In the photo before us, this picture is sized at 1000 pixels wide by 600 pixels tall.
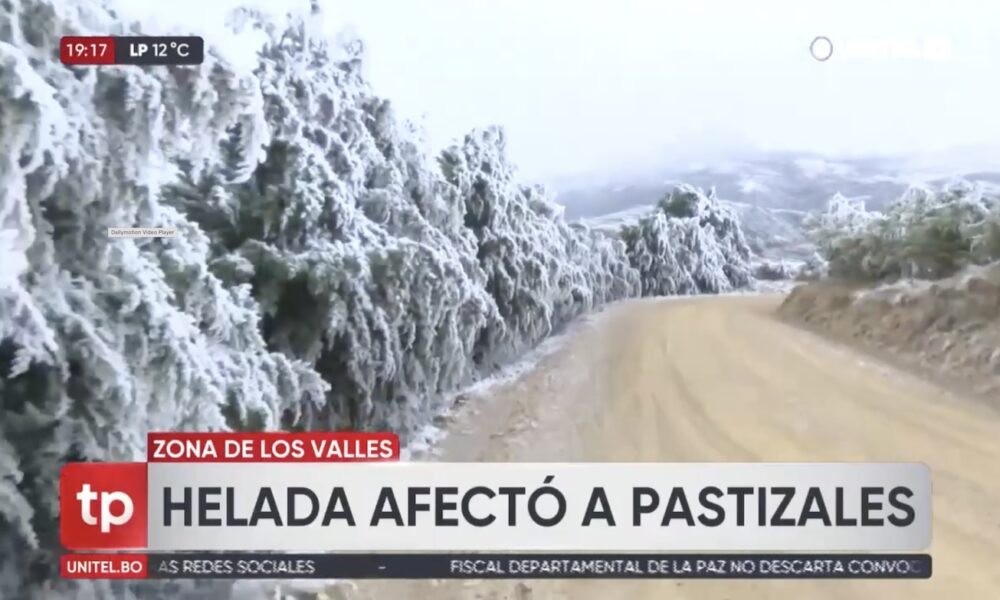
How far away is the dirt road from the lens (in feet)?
4.14

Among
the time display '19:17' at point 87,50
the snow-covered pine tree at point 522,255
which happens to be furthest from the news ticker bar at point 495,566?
the time display '19:17' at point 87,50

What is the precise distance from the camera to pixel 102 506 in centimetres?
129

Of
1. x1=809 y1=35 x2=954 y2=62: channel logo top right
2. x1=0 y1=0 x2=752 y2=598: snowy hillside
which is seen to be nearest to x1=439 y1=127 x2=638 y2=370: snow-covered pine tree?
x1=0 y1=0 x2=752 y2=598: snowy hillside

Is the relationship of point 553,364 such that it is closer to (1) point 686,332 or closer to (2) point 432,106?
(1) point 686,332

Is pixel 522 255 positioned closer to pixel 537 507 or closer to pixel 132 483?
pixel 537 507

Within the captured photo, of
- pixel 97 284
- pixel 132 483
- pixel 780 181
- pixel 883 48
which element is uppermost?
Answer: pixel 883 48

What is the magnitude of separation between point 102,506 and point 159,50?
2.14 ft

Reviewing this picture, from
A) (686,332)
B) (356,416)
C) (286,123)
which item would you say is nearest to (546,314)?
(686,332)

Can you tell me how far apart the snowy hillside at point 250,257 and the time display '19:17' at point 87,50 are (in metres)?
0.01

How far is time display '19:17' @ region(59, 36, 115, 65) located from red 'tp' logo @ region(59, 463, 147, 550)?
1.85ft

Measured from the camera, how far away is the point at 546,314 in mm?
1421

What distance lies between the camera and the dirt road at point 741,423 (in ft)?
4.14

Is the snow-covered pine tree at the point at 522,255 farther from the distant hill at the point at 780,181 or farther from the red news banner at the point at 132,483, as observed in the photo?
the red news banner at the point at 132,483

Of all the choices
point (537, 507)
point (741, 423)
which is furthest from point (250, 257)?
point (741, 423)
